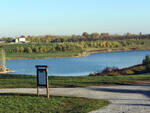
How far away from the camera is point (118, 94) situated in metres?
14.5

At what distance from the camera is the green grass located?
11531mm

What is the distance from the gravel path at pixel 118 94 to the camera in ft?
37.6

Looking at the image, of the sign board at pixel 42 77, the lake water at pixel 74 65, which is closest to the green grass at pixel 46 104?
the sign board at pixel 42 77

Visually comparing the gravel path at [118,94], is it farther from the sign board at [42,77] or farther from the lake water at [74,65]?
the lake water at [74,65]

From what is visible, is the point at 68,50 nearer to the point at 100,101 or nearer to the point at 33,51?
the point at 33,51

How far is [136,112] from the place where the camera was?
10.8m

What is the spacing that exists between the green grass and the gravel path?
0.69 meters

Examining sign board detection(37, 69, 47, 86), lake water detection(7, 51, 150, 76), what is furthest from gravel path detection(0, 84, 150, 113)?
lake water detection(7, 51, 150, 76)

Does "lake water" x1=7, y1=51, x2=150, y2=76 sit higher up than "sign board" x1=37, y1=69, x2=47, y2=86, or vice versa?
"sign board" x1=37, y1=69, x2=47, y2=86

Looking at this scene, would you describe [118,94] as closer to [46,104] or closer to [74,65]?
[46,104]

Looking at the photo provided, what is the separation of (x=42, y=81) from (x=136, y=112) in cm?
499

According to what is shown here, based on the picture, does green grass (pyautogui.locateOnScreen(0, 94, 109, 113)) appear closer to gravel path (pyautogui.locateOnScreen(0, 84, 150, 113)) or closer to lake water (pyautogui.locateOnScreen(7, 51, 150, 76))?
gravel path (pyautogui.locateOnScreen(0, 84, 150, 113))

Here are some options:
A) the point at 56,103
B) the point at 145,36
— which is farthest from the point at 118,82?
the point at 145,36

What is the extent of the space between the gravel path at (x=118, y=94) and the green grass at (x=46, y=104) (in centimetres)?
69
